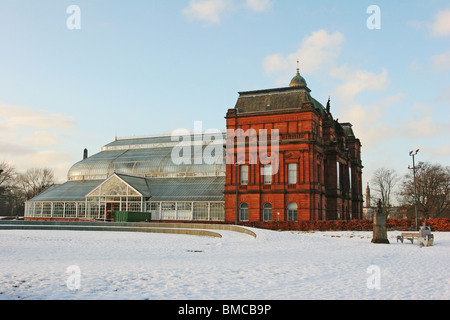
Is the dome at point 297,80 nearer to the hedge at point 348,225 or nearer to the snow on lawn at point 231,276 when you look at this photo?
the hedge at point 348,225

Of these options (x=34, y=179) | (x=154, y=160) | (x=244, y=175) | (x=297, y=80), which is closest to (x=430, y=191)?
(x=297, y=80)

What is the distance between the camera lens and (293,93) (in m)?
55.3

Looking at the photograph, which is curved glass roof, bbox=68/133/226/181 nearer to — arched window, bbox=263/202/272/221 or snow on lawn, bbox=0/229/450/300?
arched window, bbox=263/202/272/221

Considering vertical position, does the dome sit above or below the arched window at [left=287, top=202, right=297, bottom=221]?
above

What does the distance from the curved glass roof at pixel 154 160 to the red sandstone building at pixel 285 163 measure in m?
11.3

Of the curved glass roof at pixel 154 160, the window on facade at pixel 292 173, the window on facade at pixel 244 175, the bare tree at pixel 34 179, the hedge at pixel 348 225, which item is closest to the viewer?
the hedge at pixel 348 225

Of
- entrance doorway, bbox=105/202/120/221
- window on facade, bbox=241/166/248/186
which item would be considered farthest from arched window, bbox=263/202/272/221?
entrance doorway, bbox=105/202/120/221

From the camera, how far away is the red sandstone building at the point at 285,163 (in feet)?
168

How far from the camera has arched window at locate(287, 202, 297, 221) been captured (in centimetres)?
5106

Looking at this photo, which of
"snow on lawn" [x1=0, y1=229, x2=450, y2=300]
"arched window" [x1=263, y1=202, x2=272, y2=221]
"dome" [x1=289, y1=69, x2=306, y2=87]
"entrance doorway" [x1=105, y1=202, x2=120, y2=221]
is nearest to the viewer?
"snow on lawn" [x1=0, y1=229, x2=450, y2=300]

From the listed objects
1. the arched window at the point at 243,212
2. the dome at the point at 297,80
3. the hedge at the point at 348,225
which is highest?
the dome at the point at 297,80

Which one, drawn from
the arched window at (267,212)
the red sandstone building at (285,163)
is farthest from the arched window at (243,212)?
the arched window at (267,212)

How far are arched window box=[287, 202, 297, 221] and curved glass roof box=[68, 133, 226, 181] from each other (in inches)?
631
